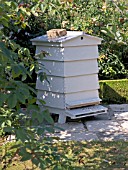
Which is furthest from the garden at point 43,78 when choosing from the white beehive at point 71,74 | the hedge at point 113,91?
the white beehive at point 71,74

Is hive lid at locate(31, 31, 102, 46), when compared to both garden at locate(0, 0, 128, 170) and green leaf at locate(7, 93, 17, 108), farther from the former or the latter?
green leaf at locate(7, 93, 17, 108)

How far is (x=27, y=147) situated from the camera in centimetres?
147

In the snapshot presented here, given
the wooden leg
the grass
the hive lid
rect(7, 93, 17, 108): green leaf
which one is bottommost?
the grass

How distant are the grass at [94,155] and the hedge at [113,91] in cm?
195

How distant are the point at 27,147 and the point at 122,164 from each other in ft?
5.61

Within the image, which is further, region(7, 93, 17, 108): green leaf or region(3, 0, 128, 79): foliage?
region(3, 0, 128, 79): foliage

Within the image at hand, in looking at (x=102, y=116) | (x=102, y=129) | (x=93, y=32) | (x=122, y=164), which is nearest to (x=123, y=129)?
(x=102, y=129)

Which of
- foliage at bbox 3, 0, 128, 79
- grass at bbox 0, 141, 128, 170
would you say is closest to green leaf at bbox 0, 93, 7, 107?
grass at bbox 0, 141, 128, 170

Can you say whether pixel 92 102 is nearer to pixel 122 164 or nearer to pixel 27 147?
pixel 122 164

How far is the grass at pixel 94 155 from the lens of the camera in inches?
114

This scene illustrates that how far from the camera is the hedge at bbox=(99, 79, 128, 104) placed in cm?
542

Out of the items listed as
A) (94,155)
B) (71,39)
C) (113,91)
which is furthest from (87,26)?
(94,155)

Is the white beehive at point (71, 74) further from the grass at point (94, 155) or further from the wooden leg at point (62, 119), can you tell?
the grass at point (94, 155)

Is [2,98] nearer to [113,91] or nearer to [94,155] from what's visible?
[94,155]
